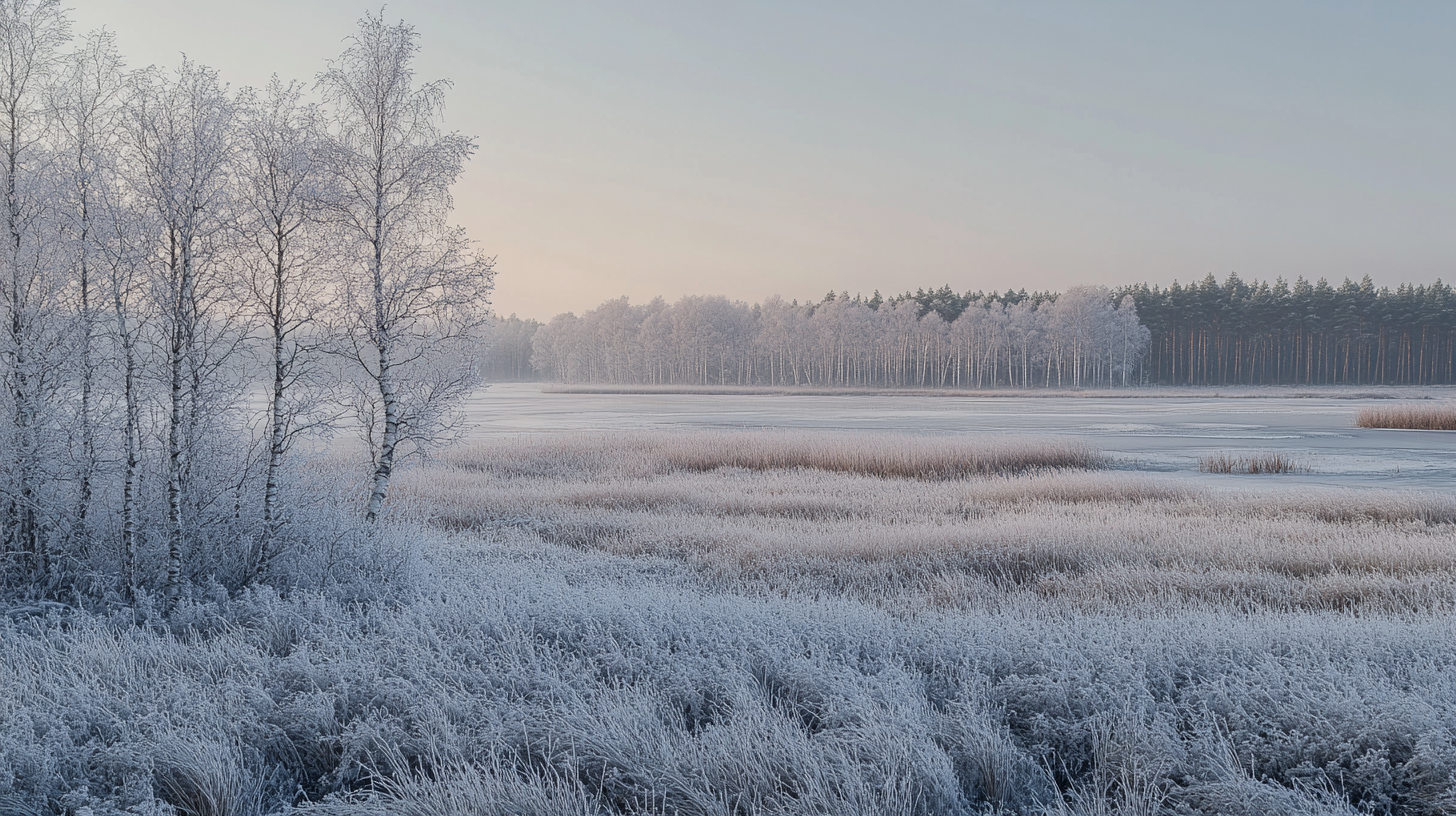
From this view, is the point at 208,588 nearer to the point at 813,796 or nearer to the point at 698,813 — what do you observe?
the point at 698,813

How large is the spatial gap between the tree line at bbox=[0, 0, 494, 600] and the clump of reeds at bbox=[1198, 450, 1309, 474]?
63.1 ft

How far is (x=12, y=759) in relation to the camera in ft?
13.3

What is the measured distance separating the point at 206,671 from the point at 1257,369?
114693 millimetres

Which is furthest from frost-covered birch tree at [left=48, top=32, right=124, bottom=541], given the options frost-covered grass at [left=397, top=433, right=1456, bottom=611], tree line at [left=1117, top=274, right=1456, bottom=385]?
tree line at [left=1117, top=274, right=1456, bottom=385]

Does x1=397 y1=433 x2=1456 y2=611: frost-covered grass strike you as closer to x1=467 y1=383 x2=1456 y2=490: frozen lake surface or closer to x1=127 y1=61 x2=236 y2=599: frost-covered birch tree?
x1=467 y1=383 x2=1456 y2=490: frozen lake surface

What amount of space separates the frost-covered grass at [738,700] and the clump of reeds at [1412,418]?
28.9 meters

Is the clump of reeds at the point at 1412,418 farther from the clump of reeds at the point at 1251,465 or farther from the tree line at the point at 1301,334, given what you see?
the tree line at the point at 1301,334

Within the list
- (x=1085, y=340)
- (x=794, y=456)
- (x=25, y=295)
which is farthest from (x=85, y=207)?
(x=1085, y=340)

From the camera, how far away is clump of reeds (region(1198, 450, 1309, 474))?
19.0 m

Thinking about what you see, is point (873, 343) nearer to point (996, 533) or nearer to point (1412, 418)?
point (1412, 418)

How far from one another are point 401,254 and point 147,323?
3.00 m

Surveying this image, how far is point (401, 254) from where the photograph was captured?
30.9ft

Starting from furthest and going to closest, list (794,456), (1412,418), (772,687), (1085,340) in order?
(1085,340)
(1412,418)
(794,456)
(772,687)

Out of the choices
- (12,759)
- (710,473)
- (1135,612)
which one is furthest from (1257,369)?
(12,759)
